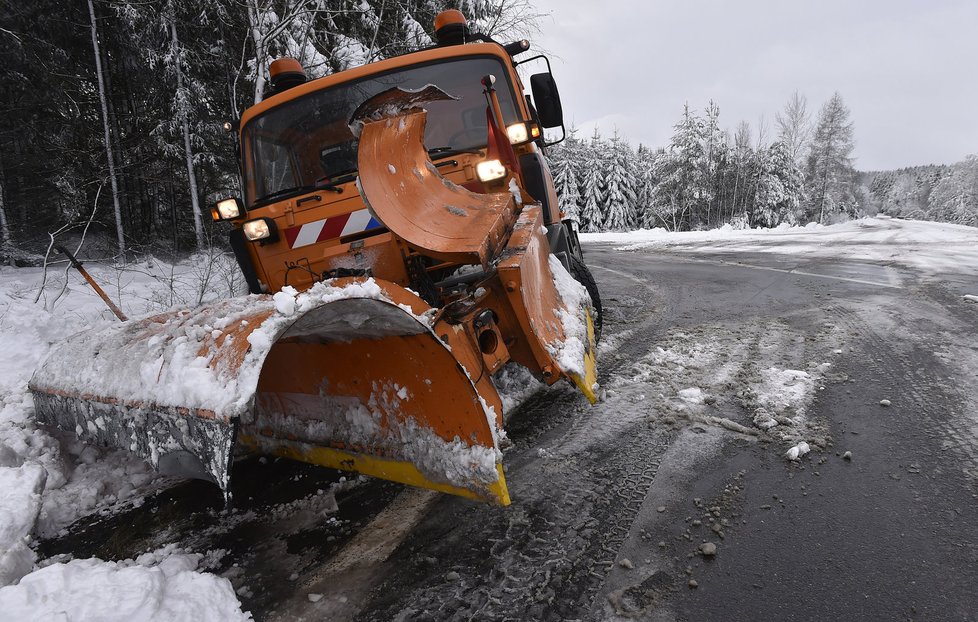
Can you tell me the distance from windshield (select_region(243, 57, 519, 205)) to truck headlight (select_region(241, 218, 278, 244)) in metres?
0.33

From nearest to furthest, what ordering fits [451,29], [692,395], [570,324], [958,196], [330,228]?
[570,324], [330,228], [692,395], [451,29], [958,196]

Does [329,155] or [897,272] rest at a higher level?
[329,155]

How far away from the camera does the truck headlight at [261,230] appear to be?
3.03m

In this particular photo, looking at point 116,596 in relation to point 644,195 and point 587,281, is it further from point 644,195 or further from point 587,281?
point 644,195

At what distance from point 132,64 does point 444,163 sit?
Result: 13891 millimetres

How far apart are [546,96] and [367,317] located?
294cm

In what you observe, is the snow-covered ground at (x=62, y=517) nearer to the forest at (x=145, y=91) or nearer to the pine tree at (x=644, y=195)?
the forest at (x=145, y=91)

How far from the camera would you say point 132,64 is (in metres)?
12.3

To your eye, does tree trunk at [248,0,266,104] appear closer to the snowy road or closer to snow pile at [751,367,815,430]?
the snowy road

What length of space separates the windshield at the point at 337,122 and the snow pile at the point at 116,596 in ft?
7.75

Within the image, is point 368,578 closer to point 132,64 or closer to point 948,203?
point 132,64

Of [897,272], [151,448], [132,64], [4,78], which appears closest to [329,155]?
→ [151,448]

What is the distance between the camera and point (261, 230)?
9.97 ft

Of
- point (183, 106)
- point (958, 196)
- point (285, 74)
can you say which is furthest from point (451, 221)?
point (958, 196)
